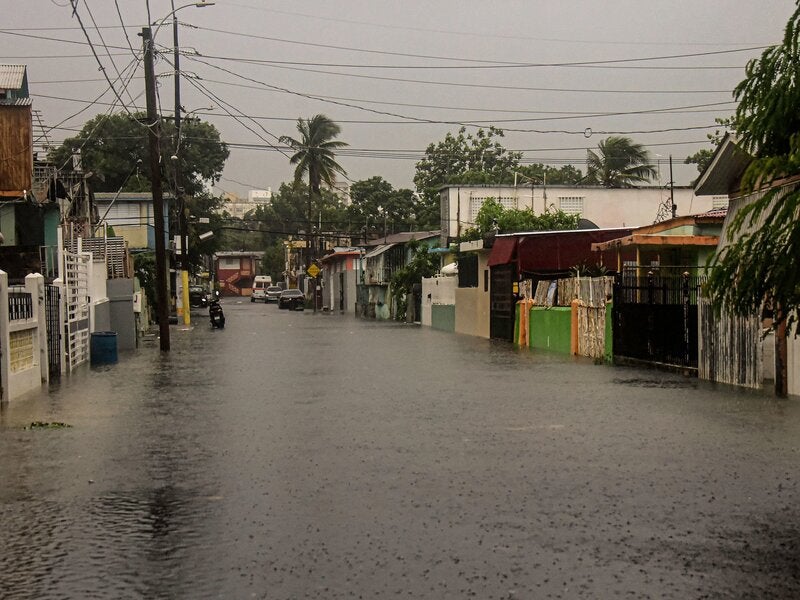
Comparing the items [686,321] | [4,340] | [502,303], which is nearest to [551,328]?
[502,303]

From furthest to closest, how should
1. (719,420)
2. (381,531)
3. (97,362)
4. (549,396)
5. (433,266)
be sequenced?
(433,266) < (97,362) < (549,396) < (719,420) < (381,531)

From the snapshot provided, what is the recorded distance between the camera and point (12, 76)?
128 feet

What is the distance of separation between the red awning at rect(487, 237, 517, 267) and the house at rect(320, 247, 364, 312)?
46675 millimetres

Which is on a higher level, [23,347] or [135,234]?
[135,234]

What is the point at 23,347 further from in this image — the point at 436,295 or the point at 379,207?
the point at 379,207

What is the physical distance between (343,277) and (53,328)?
73.7 m

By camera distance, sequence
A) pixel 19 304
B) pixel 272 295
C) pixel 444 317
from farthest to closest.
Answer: pixel 272 295 < pixel 444 317 < pixel 19 304

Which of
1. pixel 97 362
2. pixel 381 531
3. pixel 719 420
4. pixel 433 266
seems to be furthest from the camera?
pixel 433 266

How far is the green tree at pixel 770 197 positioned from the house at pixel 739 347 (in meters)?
9.77

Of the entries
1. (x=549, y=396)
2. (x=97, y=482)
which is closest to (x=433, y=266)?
(x=549, y=396)

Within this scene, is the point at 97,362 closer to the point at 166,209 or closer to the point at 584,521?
the point at 584,521

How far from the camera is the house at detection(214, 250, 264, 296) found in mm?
165625

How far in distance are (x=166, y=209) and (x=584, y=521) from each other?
67.7m

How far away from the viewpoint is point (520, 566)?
7.04 m
